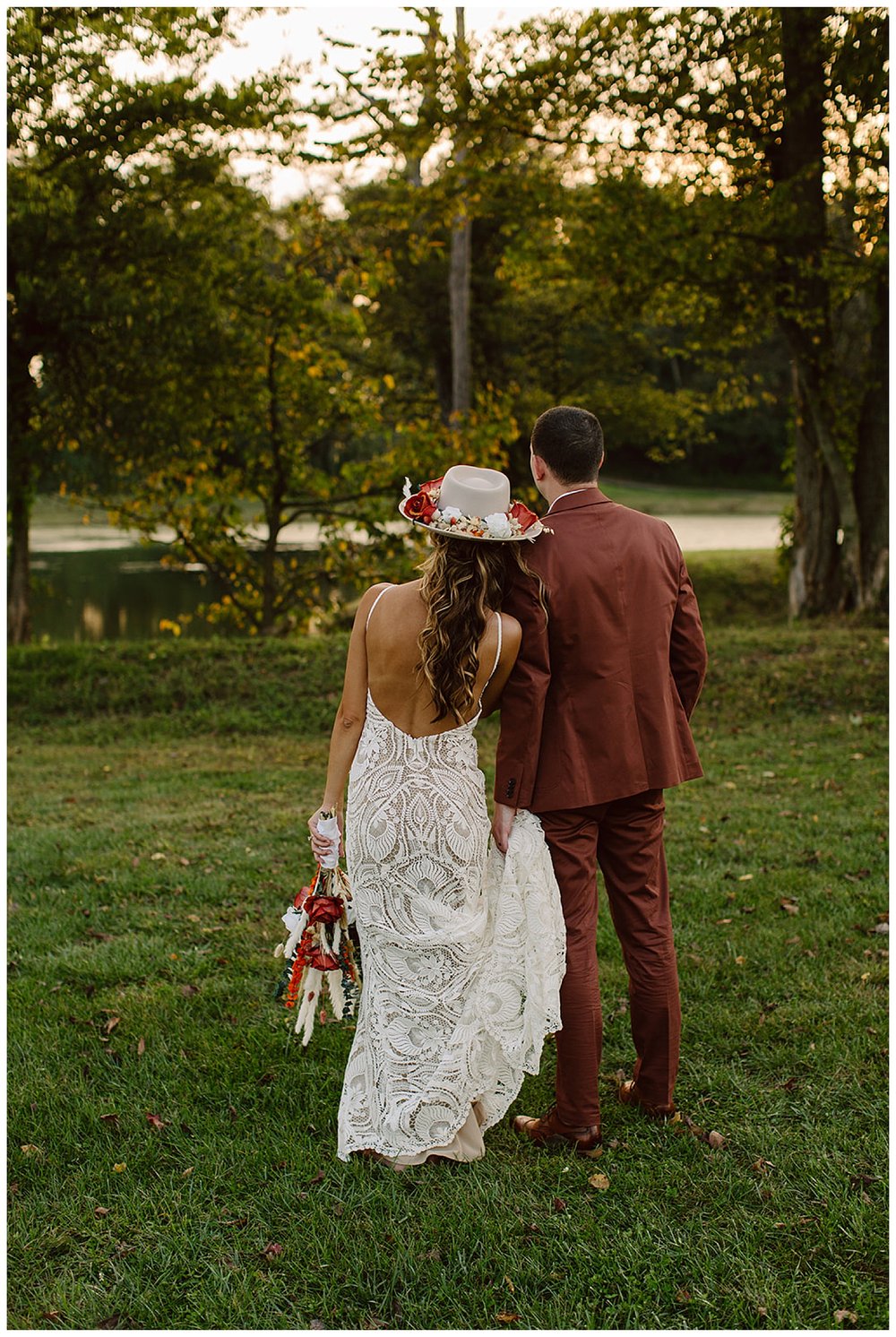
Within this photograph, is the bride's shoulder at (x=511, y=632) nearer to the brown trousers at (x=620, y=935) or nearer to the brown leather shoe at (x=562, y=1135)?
the brown trousers at (x=620, y=935)

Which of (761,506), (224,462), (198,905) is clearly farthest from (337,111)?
(761,506)

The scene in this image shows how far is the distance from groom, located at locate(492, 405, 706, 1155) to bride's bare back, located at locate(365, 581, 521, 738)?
72 mm

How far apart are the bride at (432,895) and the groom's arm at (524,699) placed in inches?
1.6

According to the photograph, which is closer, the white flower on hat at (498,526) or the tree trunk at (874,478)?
the white flower on hat at (498,526)

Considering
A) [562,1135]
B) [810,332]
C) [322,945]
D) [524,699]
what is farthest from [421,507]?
[810,332]

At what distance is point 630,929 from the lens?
3.72 meters

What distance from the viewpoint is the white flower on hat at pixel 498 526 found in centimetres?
333

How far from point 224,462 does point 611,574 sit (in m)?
12.1

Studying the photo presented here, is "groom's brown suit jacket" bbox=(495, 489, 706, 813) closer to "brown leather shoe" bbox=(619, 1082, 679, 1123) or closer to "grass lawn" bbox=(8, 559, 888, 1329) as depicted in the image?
"brown leather shoe" bbox=(619, 1082, 679, 1123)

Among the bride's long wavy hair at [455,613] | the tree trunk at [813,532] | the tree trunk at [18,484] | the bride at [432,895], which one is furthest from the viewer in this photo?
the tree trunk at [813,532]

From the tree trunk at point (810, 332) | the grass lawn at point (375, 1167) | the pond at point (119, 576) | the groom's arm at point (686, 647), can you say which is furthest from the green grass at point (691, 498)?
the groom's arm at point (686, 647)

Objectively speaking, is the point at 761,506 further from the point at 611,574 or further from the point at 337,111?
the point at 611,574

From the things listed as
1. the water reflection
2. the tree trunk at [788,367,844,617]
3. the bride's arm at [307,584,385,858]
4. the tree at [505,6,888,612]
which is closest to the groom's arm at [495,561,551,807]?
the bride's arm at [307,584,385,858]

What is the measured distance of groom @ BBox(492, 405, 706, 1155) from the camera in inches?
136
